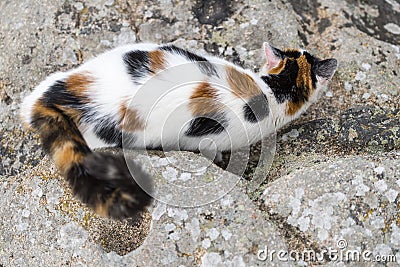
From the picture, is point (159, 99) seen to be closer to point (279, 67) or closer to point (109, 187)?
point (109, 187)

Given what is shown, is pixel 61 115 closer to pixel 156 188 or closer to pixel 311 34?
pixel 156 188

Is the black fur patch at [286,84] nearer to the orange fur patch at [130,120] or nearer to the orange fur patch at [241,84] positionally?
the orange fur patch at [241,84]

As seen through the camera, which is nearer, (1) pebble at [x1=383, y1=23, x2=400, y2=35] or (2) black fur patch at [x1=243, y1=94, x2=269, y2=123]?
(2) black fur patch at [x1=243, y1=94, x2=269, y2=123]

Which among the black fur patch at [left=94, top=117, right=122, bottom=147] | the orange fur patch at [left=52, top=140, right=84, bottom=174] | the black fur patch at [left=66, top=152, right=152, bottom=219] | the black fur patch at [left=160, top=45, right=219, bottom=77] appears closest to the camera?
the black fur patch at [left=66, top=152, right=152, bottom=219]

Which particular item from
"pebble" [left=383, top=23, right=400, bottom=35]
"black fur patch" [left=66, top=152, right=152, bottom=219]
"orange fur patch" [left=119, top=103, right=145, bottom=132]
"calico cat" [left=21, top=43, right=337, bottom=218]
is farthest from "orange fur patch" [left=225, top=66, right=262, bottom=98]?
"pebble" [left=383, top=23, right=400, bottom=35]

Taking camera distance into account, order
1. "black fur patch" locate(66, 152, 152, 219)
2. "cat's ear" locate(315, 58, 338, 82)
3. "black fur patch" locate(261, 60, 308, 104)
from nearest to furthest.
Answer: "black fur patch" locate(66, 152, 152, 219) < "black fur patch" locate(261, 60, 308, 104) < "cat's ear" locate(315, 58, 338, 82)

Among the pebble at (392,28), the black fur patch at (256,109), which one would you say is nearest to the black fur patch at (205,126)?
the black fur patch at (256,109)

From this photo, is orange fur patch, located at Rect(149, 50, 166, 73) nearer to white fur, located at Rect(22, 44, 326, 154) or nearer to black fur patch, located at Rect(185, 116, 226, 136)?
white fur, located at Rect(22, 44, 326, 154)

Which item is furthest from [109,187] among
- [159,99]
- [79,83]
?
[79,83]
